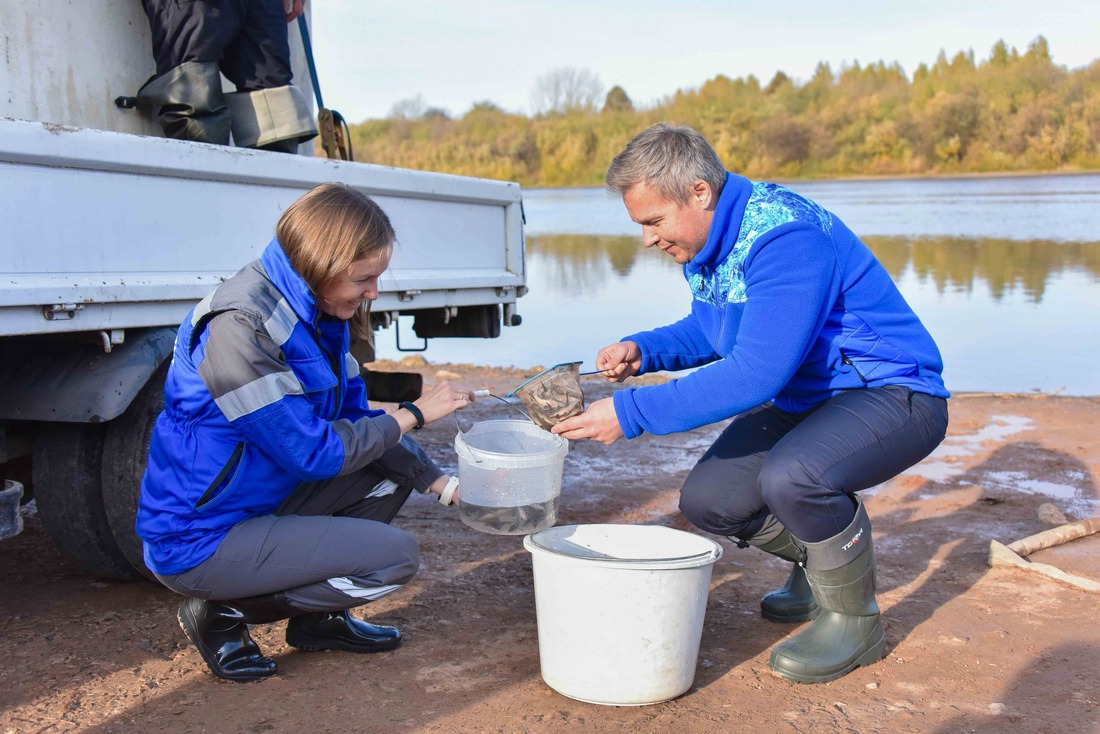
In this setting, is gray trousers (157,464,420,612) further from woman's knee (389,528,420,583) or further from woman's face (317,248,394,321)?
woman's face (317,248,394,321)

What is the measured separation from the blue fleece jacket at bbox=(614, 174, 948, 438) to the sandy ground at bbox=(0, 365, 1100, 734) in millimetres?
785

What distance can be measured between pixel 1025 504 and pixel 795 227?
2641 millimetres

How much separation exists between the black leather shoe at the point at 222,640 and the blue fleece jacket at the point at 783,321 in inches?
48.1

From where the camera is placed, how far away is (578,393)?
312 cm

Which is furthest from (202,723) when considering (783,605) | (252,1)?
(252,1)

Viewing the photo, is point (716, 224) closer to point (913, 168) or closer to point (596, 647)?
point (596, 647)

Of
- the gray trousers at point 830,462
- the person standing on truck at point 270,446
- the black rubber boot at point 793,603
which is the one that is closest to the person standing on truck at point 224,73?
the person standing on truck at point 270,446

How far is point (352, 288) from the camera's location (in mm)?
2814

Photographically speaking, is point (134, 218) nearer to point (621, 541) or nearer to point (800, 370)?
point (621, 541)

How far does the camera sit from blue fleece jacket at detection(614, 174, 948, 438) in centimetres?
285

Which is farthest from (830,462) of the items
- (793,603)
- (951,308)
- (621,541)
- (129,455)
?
(951,308)

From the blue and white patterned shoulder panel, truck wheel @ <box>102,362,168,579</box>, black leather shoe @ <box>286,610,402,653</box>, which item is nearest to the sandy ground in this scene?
black leather shoe @ <box>286,610,402,653</box>

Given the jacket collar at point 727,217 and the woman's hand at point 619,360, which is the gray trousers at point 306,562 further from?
the jacket collar at point 727,217

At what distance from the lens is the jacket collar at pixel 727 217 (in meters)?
2.98
